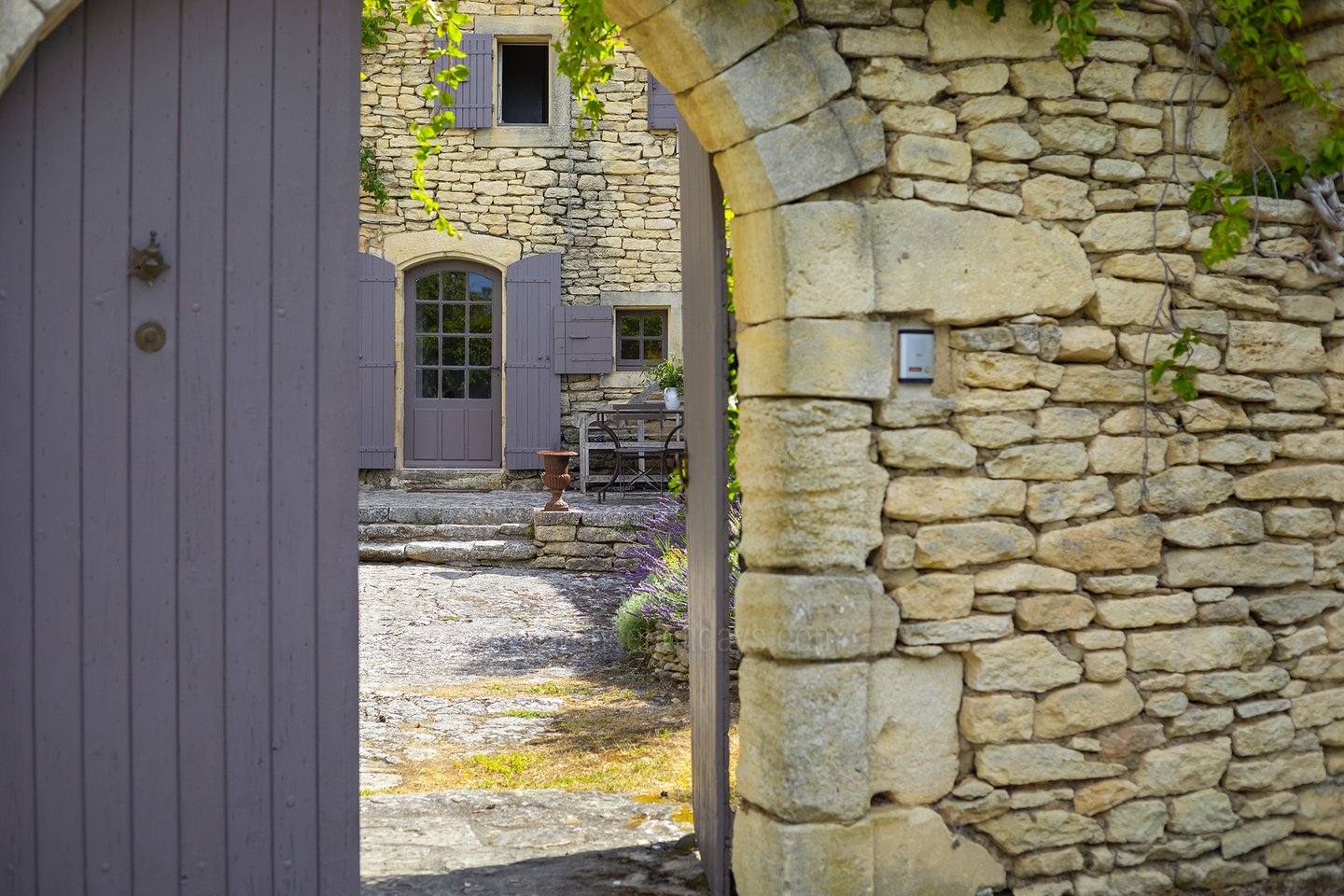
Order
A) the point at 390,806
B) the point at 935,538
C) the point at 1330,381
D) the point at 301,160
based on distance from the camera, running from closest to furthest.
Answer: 1. the point at 301,160
2. the point at 935,538
3. the point at 1330,381
4. the point at 390,806

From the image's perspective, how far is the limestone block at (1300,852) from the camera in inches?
123

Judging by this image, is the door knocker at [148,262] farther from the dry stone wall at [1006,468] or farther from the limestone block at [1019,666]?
the limestone block at [1019,666]

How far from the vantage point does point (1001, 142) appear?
287 cm

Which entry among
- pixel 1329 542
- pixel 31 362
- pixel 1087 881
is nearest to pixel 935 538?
pixel 1087 881

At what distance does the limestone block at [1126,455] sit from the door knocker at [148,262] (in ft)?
7.04

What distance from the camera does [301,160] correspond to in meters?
2.64

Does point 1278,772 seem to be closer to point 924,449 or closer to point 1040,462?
point 1040,462

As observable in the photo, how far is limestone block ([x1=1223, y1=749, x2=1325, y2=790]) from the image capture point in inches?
121

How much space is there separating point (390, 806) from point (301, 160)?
2246 mm

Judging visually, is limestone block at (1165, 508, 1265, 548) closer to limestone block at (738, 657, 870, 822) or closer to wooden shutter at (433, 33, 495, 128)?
limestone block at (738, 657, 870, 822)

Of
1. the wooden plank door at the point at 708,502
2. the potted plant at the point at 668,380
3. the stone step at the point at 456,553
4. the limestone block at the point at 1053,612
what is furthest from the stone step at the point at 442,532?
the limestone block at the point at 1053,612

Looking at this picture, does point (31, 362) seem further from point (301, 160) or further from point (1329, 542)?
point (1329, 542)

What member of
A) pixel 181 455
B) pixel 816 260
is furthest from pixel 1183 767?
pixel 181 455

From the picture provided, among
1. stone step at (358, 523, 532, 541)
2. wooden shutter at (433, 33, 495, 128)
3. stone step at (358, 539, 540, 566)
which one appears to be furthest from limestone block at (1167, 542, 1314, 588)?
wooden shutter at (433, 33, 495, 128)
